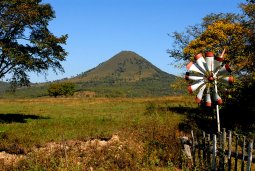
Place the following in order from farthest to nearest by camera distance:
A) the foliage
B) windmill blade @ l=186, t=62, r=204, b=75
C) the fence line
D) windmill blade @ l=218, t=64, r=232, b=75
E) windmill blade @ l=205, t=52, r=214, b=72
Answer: the foliage < windmill blade @ l=186, t=62, r=204, b=75 < windmill blade @ l=218, t=64, r=232, b=75 < windmill blade @ l=205, t=52, r=214, b=72 < the fence line

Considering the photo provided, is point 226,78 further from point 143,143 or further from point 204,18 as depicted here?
point 204,18

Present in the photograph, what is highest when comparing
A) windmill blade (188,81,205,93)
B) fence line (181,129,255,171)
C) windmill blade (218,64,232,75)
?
windmill blade (218,64,232,75)

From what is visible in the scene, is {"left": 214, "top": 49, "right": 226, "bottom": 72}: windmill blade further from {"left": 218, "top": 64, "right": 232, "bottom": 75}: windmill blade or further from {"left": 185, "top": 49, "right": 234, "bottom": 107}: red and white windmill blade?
{"left": 218, "top": 64, "right": 232, "bottom": 75}: windmill blade

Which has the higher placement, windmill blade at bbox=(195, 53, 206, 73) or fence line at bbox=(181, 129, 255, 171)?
windmill blade at bbox=(195, 53, 206, 73)

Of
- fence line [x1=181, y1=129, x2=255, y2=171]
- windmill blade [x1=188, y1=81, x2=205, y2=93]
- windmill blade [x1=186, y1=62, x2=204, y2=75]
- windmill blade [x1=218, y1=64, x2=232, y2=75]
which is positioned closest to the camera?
fence line [x1=181, y1=129, x2=255, y2=171]

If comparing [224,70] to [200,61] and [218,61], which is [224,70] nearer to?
[218,61]

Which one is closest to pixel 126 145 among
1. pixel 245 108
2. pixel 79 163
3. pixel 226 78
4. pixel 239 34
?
pixel 79 163

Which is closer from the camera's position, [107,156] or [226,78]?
[107,156]

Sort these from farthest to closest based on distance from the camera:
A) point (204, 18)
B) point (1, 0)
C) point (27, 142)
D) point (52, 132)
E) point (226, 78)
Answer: point (204, 18)
point (1, 0)
point (52, 132)
point (27, 142)
point (226, 78)

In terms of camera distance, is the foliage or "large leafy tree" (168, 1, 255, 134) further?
the foliage

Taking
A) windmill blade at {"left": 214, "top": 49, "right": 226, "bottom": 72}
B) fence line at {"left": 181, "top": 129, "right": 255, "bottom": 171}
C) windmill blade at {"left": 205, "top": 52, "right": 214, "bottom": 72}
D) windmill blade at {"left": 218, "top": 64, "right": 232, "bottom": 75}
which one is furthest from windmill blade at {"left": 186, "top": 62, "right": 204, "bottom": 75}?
fence line at {"left": 181, "top": 129, "right": 255, "bottom": 171}

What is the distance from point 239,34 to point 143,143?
21.7 m

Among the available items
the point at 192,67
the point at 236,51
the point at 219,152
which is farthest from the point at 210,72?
the point at 236,51

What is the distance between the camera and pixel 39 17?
106 feet
